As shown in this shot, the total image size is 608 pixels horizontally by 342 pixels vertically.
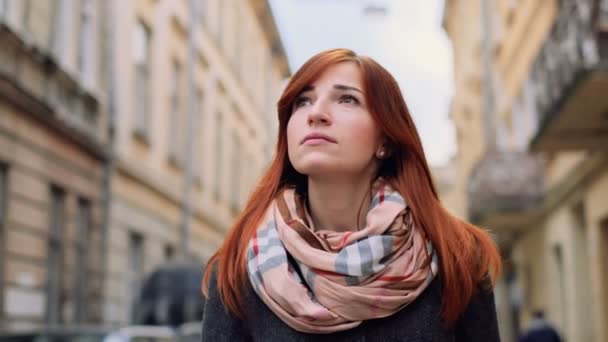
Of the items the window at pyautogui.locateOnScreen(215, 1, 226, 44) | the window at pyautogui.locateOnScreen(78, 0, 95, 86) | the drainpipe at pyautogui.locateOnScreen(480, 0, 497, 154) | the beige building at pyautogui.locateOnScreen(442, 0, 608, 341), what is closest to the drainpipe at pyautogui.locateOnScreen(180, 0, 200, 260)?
the window at pyautogui.locateOnScreen(215, 1, 226, 44)

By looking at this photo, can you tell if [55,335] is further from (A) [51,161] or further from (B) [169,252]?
(B) [169,252]

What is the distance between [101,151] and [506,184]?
9.51 meters

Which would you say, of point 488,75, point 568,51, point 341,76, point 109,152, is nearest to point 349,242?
point 341,76

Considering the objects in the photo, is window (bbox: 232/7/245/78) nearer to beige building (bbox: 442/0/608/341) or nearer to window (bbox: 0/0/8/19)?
beige building (bbox: 442/0/608/341)

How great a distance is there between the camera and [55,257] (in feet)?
54.9

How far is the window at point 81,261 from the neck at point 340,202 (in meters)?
15.7

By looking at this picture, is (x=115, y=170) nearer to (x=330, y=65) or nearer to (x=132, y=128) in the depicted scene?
(x=132, y=128)

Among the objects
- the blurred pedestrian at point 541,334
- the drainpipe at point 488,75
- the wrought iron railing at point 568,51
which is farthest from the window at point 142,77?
the blurred pedestrian at point 541,334

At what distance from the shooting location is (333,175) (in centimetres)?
258

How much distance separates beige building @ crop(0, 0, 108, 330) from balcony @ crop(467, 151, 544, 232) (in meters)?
8.83

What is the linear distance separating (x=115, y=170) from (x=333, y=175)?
18093mm

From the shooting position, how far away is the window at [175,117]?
26.1 metres

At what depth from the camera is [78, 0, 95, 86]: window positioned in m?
18.7

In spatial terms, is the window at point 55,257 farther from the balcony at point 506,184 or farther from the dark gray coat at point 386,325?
the dark gray coat at point 386,325
